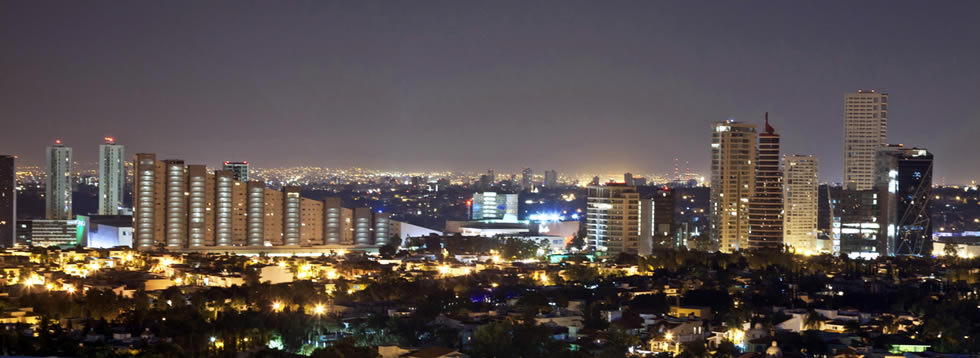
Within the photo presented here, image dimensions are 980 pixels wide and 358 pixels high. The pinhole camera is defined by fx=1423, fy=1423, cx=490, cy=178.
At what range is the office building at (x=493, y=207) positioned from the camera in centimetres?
4481

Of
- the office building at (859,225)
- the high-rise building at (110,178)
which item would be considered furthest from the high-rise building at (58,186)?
the office building at (859,225)

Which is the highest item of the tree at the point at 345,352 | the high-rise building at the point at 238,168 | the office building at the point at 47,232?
the high-rise building at the point at 238,168

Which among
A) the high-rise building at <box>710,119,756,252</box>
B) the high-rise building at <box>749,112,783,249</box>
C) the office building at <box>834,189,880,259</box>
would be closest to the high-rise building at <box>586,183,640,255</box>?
the high-rise building at <box>710,119,756,252</box>

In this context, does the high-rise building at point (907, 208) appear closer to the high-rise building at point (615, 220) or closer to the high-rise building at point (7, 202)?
the high-rise building at point (615, 220)

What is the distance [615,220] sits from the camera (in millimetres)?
35438

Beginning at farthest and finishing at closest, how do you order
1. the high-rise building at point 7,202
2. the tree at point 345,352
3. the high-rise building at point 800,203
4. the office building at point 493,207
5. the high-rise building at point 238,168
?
the office building at point 493,207 → the high-rise building at point 238,168 → the high-rise building at point 800,203 → the high-rise building at point 7,202 → the tree at point 345,352

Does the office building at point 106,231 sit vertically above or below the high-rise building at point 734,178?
below

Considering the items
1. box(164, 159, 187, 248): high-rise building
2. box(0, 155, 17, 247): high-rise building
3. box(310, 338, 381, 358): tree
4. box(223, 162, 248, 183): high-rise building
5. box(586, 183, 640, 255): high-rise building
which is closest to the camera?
box(310, 338, 381, 358): tree

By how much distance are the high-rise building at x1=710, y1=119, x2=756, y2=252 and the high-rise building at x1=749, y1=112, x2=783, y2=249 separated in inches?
A: 6.4

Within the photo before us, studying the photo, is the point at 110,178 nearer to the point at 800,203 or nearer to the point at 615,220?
the point at 615,220

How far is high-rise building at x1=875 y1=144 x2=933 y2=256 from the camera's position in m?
37.5

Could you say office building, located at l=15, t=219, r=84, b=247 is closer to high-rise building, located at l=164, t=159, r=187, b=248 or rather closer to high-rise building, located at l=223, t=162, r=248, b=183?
high-rise building, located at l=223, t=162, r=248, b=183

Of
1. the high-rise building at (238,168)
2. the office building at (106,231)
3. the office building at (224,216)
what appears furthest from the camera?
the high-rise building at (238,168)

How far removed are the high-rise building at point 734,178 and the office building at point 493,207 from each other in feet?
28.3
